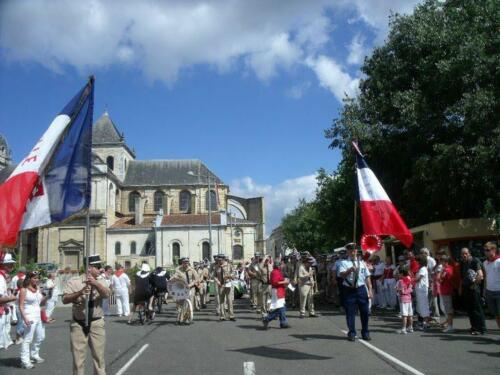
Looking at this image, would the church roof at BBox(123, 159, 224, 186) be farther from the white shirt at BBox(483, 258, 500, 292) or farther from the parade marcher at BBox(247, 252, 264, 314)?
the white shirt at BBox(483, 258, 500, 292)

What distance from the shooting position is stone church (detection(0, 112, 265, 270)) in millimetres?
57375

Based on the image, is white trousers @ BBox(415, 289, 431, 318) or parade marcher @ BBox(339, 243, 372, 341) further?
white trousers @ BBox(415, 289, 431, 318)

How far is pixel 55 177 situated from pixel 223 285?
968cm

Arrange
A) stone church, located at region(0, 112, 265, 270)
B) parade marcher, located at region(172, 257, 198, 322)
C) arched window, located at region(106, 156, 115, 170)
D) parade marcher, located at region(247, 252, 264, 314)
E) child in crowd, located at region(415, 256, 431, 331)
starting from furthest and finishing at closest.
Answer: arched window, located at region(106, 156, 115, 170)
stone church, located at region(0, 112, 265, 270)
parade marcher, located at region(247, 252, 264, 314)
parade marcher, located at region(172, 257, 198, 322)
child in crowd, located at region(415, 256, 431, 331)

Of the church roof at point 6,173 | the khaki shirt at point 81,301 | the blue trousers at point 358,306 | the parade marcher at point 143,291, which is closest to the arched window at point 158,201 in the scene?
the church roof at point 6,173

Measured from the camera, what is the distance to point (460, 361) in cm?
812

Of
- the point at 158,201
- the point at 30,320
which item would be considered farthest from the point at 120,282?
the point at 158,201

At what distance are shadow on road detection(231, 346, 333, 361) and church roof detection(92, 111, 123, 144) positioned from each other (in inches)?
2472

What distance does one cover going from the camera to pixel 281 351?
9500 millimetres

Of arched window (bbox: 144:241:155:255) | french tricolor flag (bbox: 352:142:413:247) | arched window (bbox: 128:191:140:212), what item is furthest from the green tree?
arched window (bbox: 128:191:140:212)

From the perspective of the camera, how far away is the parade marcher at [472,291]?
1090cm

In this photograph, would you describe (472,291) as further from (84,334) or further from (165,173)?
(165,173)

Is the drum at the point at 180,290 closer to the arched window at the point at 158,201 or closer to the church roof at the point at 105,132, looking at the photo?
the arched window at the point at 158,201

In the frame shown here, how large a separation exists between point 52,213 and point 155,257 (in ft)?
170
